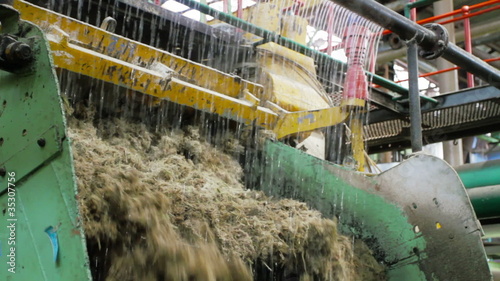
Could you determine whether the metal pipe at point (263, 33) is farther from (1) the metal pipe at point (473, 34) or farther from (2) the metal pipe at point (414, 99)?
(1) the metal pipe at point (473, 34)

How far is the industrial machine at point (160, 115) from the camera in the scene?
168 centimetres

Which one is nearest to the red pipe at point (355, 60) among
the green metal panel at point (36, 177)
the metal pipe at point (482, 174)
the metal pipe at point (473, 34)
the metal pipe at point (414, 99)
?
the metal pipe at point (414, 99)

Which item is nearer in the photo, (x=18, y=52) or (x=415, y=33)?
(x=18, y=52)

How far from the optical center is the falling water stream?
6.27 feet

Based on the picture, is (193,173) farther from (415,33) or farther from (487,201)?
(487,201)

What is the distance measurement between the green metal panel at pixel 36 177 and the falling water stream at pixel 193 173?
20 cm

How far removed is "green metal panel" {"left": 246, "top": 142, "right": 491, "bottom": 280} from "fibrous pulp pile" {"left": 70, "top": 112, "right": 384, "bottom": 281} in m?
0.15

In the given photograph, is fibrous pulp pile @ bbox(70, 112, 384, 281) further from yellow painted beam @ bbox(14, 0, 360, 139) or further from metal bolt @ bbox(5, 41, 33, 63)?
metal bolt @ bbox(5, 41, 33, 63)

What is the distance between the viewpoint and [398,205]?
9.75ft

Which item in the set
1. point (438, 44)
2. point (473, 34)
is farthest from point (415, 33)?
point (473, 34)

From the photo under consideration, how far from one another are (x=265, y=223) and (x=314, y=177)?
2.29 ft

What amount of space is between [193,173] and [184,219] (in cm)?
44

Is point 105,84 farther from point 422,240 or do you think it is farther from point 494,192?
point 494,192

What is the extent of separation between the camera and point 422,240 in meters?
2.90
